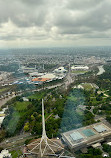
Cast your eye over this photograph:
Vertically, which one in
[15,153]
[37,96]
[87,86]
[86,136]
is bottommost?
[15,153]

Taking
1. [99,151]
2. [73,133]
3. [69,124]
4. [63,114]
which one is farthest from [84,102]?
[99,151]

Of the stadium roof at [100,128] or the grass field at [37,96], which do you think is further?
the grass field at [37,96]

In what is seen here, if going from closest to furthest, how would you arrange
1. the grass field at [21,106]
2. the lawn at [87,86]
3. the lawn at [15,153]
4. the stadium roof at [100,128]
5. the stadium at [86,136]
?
the lawn at [15,153] → the stadium at [86,136] → the stadium roof at [100,128] → the grass field at [21,106] → the lawn at [87,86]

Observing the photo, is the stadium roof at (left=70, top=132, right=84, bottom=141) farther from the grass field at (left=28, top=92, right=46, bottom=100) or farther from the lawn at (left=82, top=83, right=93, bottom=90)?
the lawn at (left=82, top=83, right=93, bottom=90)

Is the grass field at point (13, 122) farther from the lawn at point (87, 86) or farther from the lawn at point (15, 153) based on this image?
the lawn at point (87, 86)

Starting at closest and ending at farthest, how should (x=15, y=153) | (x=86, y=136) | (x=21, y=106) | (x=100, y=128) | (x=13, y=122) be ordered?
(x=15, y=153)
(x=86, y=136)
(x=100, y=128)
(x=13, y=122)
(x=21, y=106)

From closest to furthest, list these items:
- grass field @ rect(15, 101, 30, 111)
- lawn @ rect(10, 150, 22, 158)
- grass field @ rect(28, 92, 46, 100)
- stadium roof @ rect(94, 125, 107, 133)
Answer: lawn @ rect(10, 150, 22, 158)
stadium roof @ rect(94, 125, 107, 133)
grass field @ rect(15, 101, 30, 111)
grass field @ rect(28, 92, 46, 100)

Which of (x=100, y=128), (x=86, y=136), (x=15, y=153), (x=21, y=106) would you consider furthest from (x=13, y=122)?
(x=100, y=128)

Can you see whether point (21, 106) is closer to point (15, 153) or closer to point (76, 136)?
point (15, 153)

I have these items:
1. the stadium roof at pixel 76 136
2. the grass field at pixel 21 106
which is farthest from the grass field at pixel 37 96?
the stadium roof at pixel 76 136

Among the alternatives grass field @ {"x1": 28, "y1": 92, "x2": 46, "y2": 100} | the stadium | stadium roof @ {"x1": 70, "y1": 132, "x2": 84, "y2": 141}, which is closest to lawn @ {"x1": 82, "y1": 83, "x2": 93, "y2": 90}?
grass field @ {"x1": 28, "y1": 92, "x2": 46, "y2": 100}

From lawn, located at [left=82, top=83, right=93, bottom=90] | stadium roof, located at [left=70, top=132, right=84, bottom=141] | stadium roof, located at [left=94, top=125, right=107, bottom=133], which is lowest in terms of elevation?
stadium roof, located at [left=70, top=132, right=84, bottom=141]

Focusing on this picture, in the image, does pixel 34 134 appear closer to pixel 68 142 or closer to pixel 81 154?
pixel 68 142
